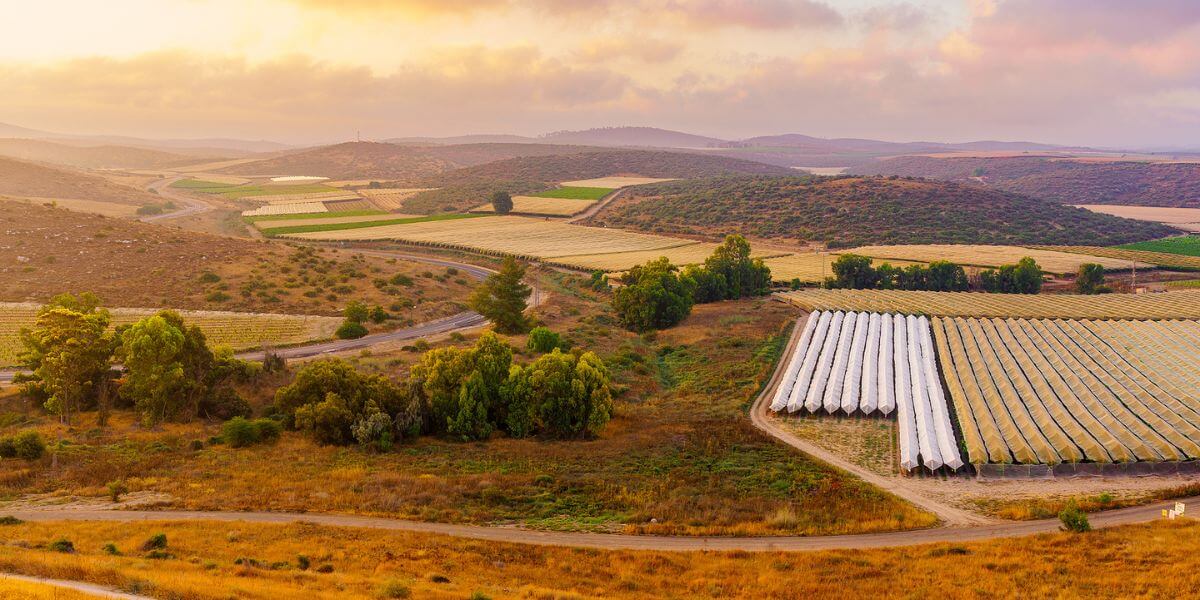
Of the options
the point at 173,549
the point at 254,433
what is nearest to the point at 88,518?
the point at 173,549

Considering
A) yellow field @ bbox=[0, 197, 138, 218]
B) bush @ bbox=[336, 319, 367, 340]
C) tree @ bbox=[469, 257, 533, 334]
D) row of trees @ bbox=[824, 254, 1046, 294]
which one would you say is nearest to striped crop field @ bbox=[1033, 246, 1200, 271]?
row of trees @ bbox=[824, 254, 1046, 294]

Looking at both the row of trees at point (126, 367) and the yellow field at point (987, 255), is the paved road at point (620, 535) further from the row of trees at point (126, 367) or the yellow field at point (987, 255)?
the yellow field at point (987, 255)

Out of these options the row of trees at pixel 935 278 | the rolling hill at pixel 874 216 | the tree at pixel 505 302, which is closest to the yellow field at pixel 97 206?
the rolling hill at pixel 874 216

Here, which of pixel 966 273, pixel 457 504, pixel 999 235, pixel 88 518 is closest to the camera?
pixel 88 518

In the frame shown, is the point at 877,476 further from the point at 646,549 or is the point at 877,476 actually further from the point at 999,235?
the point at 999,235

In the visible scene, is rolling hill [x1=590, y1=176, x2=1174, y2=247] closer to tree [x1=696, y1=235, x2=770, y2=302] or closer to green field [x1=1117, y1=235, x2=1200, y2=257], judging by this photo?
green field [x1=1117, y1=235, x2=1200, y2=257]

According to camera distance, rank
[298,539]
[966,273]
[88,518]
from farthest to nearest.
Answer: [966,273] → [88,518] → [298,539]
